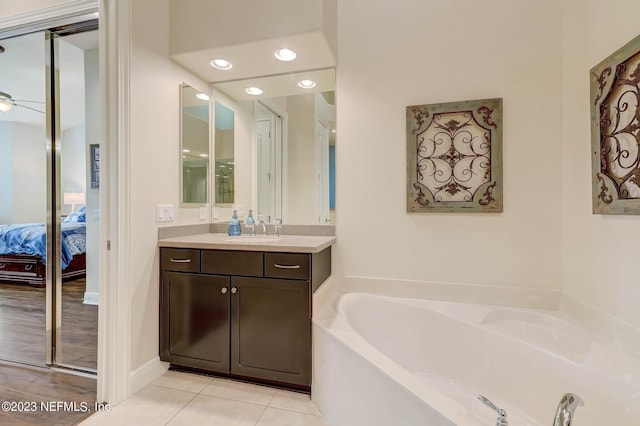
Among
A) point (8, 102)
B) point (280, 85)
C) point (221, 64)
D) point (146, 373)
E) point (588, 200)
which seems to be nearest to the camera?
point (588, 200)

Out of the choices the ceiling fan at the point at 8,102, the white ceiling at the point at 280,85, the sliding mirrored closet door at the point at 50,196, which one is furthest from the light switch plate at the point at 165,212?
the ceiling fan at the point at 8,102

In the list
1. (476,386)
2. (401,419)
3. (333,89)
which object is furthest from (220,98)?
(476,386)

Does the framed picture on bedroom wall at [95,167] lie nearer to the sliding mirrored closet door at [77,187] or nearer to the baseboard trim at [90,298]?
the sliding mirrored closet door at [77,187]

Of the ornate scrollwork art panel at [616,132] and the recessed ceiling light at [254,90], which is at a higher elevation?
the recessed ceiling light at [254,90]

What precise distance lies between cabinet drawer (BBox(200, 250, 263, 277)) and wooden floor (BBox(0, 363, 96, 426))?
38.6 inches

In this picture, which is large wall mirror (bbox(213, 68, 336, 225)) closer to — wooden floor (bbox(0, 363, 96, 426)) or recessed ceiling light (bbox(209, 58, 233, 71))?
recessed ceiling light (bbox(209, 58, 233, 71))

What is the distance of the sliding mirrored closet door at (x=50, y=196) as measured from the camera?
6.97ft

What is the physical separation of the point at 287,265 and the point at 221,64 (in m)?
1.63

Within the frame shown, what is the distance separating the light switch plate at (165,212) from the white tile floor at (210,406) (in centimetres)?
107

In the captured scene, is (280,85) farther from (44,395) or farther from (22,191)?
(22,191)

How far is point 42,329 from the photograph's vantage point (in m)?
2.67

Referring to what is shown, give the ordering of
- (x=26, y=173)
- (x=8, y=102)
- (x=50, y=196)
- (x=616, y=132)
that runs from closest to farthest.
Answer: (x=616, y=132)
(x=50, y=196)
(x=26, y=173)
(x=8, y=102)

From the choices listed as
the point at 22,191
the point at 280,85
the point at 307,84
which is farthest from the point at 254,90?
the point at 22,191

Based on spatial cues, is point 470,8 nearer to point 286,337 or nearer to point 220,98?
point 220,98
